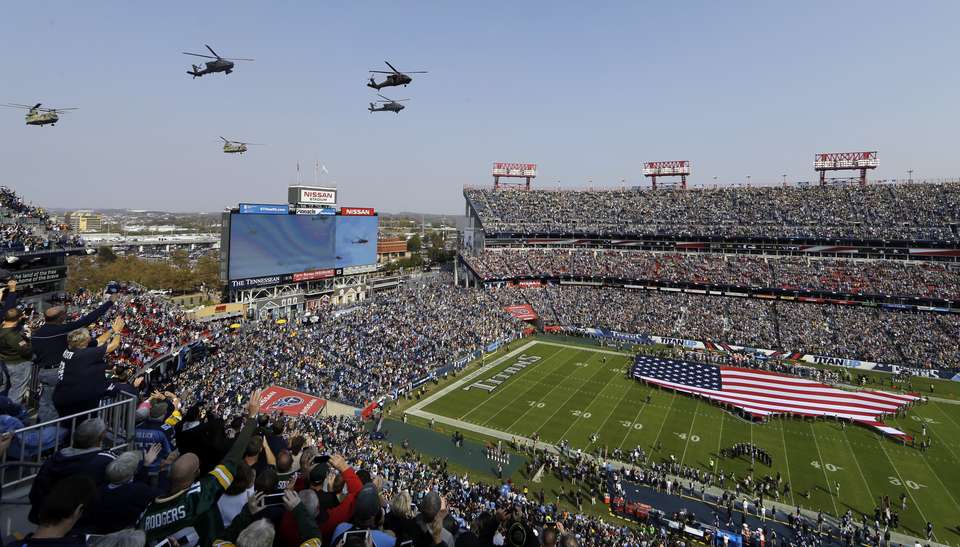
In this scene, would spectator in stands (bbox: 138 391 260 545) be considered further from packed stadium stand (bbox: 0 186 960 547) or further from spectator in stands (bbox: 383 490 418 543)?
spectator in stands (bbox: 383 490 418 543)

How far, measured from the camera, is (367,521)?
436 cm

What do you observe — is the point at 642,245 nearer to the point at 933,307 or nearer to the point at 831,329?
the point at 831,329

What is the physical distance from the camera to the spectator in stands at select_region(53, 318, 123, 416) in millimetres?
5957

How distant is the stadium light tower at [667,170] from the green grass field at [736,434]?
1825 inches

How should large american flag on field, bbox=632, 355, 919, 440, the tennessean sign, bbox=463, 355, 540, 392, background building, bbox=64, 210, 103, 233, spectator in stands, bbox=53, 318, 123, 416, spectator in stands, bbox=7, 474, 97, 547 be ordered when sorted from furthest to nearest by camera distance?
background building, bbox=64, 210, 103, 233 → the tennessean sign, bbox=463, 355, 540, 392 → large american flag on field, bbox=632, 355, 919, 440 → spectator in stands, bbox=53, 318, 123, 416 → spectator in stands, bbox=7, 474, 97, 547

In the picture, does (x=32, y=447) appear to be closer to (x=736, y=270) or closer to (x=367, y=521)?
(x=367, y=521)

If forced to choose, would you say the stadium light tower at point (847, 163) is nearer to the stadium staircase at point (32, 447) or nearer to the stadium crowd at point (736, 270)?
the stadium crowd at point (736, 270)

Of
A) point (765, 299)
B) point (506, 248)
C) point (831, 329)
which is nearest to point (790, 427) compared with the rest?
point (831, 329)

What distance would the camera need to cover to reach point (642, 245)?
65.1 m

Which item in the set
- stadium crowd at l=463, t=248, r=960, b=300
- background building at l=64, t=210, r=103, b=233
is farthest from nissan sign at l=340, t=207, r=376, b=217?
background building at l=64, t=210, r=103, b=233

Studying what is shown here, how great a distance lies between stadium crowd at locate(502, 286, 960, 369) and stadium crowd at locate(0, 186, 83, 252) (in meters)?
39.5

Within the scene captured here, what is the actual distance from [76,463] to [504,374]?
33884 millimetres

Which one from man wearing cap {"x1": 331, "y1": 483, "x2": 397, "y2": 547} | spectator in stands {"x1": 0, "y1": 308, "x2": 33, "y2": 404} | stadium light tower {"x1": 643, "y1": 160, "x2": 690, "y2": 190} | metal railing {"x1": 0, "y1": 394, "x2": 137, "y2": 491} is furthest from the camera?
stadium light tower {"x1": 643, "y1": 160, "x2": 690, "y2": 190}

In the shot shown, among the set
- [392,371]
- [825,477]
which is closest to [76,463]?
[825,477]
